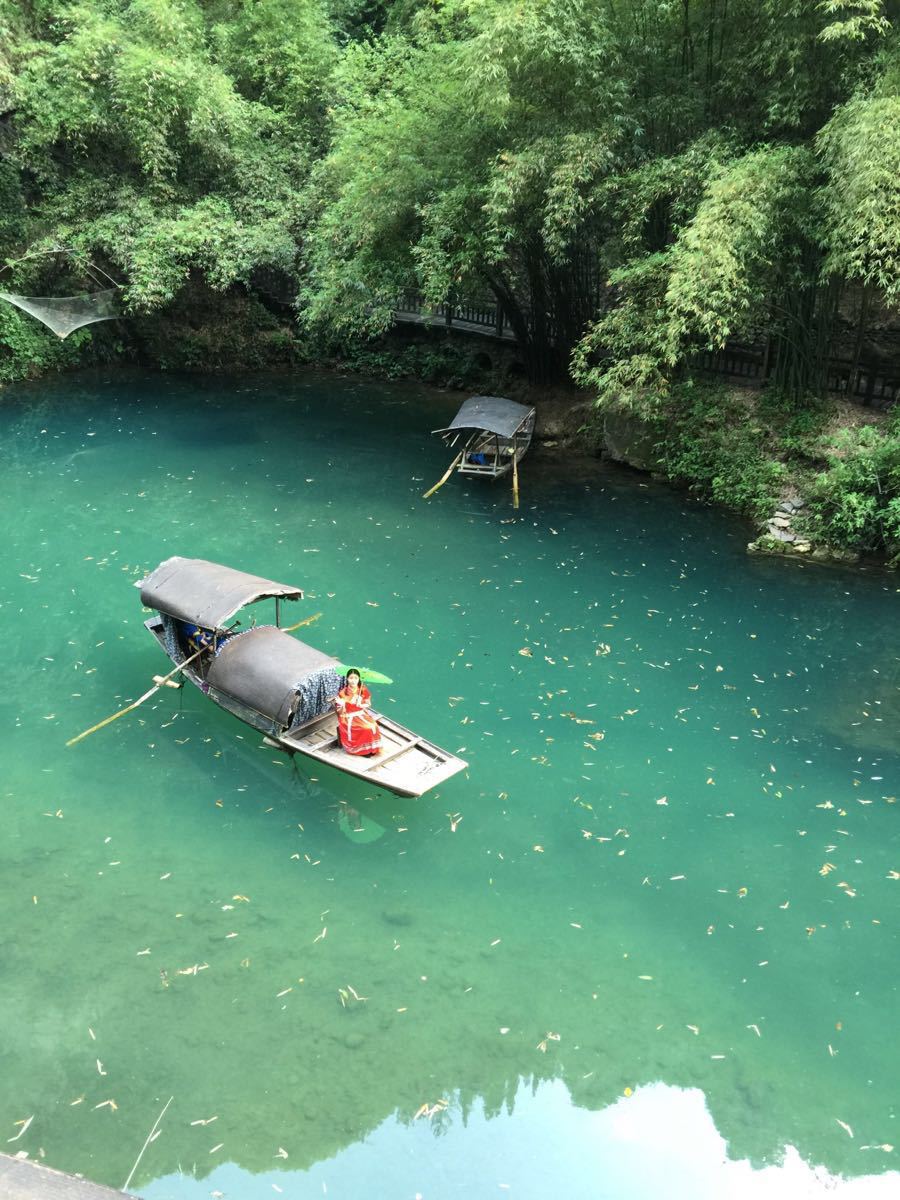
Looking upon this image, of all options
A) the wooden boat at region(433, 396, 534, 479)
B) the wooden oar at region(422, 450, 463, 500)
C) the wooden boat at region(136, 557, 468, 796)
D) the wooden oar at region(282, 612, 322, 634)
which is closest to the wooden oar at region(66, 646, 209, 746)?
the wooden boat at region(136, 557, 468, 796)

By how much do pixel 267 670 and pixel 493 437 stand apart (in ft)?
26.9

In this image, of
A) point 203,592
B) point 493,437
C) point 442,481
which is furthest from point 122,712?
point 493,437

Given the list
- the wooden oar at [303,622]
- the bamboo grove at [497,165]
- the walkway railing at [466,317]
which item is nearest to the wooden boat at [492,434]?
the bamboo grove at [497,165]

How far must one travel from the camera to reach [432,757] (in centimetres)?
800

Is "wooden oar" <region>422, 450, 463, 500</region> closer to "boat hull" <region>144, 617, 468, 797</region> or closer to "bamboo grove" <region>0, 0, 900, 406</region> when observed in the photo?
"bamboo grove" <region>0, 0, 900, 406</region>

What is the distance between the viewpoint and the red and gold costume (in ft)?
26.1

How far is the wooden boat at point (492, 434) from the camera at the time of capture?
1448 centimetres

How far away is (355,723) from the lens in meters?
7.95

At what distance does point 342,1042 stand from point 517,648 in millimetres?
5222

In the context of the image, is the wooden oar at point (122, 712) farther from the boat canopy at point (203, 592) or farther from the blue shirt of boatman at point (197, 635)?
the boat canopy at point (203, 592)

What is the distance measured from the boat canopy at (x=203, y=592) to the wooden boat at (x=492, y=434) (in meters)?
5.89

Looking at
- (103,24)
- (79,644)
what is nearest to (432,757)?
(79,644)

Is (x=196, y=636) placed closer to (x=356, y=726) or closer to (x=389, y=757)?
(x=356, y=726)

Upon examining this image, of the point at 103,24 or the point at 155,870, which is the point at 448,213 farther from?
the point at 155,870
